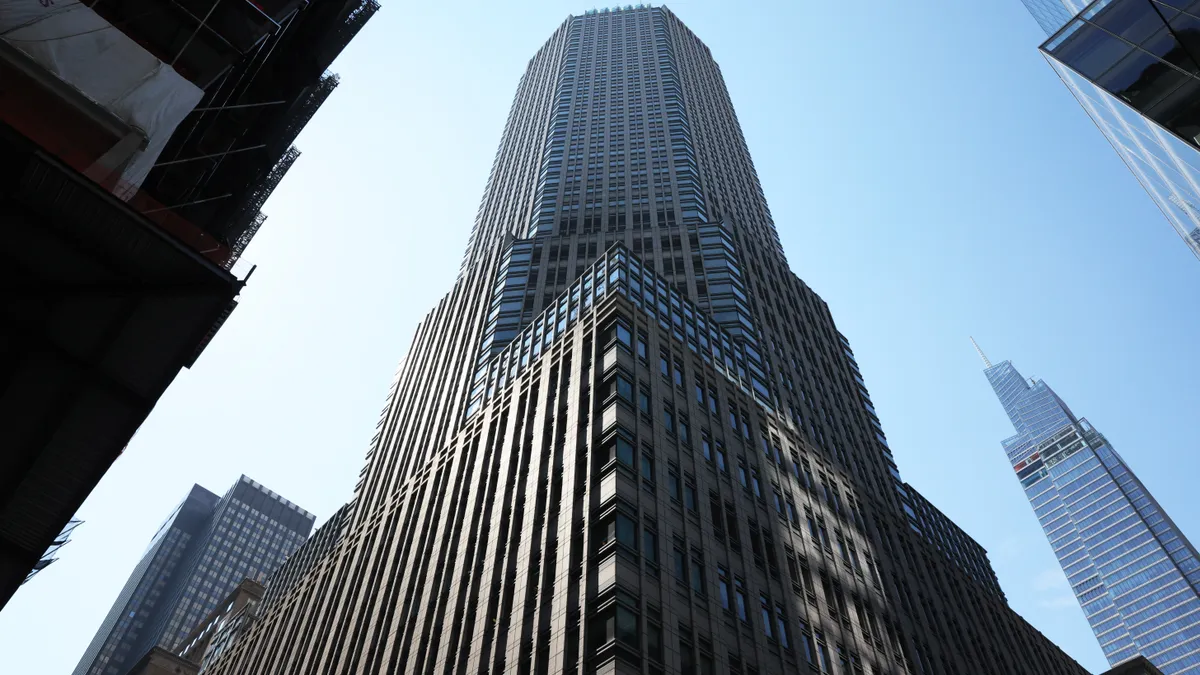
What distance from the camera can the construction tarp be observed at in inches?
655

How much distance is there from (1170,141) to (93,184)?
32165mm

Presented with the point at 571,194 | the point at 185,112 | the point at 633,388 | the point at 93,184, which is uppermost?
the point at 571,194

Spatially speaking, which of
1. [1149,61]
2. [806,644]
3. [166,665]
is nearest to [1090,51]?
[1149,61]

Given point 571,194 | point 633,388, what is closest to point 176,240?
point 633,388

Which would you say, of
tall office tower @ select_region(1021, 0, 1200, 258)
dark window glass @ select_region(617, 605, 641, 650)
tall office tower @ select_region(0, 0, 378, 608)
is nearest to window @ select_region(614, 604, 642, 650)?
dark window glass @ select_region(617, 605, 641, 650)

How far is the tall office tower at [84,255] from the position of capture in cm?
1598

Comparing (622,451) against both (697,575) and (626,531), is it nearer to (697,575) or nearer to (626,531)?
(626,531)

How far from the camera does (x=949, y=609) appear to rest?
60312 millimetres

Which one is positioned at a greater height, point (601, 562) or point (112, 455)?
point (601, 562)

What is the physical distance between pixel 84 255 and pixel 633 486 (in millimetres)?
26208

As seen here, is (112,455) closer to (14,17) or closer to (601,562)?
(14,17)

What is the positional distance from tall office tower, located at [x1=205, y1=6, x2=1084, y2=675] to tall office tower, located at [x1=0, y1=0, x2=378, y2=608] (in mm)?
19677

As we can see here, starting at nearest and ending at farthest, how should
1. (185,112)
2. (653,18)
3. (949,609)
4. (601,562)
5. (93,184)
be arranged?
(93,184) → (185,112) → (601,562) → (949,609) → (653,18)

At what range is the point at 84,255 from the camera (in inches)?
647
